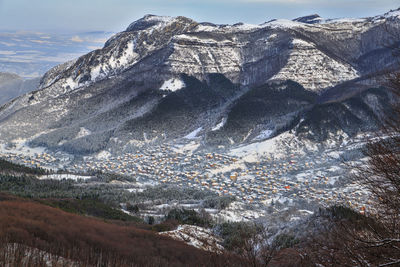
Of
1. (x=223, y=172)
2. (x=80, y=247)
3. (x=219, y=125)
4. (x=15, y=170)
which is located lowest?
(x=80, y=247)

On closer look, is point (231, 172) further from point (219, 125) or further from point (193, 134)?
point (193, 134)

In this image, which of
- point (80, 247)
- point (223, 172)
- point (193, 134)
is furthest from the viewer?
point (193, 134)

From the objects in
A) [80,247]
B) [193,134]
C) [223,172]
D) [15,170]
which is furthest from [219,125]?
[80,247]

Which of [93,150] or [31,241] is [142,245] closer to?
[31,241]

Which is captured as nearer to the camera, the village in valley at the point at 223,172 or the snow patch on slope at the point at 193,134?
the village in valley at the point at 223,172

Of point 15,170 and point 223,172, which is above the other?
point 223,172

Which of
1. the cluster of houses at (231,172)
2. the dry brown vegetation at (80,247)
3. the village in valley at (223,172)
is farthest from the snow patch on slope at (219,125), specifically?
the dry brown vegetation at (80,247)

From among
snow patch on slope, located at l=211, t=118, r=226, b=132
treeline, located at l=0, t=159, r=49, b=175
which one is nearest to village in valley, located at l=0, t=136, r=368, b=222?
treeline, located at l=0, t=159, r=49, b=175

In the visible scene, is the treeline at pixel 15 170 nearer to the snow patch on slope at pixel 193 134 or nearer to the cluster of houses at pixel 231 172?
the cluster of houses at pixel 231 172

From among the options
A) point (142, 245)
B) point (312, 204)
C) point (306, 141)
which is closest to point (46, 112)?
point (306, 141)

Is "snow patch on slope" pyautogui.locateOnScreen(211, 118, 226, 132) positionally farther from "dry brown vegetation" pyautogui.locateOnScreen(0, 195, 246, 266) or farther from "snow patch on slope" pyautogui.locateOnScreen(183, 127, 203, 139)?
"dry brown vegetation" pyautogui.locateOnScreen(0, 195, 246, 266)
